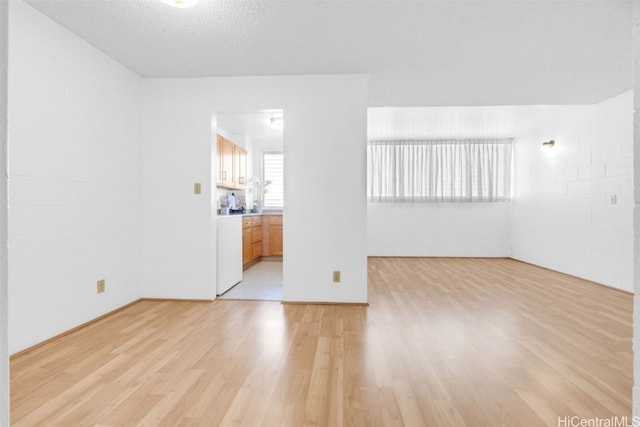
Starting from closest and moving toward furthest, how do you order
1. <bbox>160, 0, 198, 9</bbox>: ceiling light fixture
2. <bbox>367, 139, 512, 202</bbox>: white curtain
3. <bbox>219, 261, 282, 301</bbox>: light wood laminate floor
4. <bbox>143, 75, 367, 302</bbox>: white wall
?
<bbox>160, 0, 198, 9</bbox>: ceiling light fixture → <bbox>143, 75, 367, 302</bbox>: white wall → <bbox>219, 261, 282, 301</bbox>: light wood laminate floor → <bbox>367, 139, 512, 202</bbox>: white curtain

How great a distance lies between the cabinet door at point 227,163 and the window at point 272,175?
191cm

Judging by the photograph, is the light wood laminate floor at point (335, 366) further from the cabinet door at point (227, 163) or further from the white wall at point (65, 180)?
the cabinet door at point (227, 163)

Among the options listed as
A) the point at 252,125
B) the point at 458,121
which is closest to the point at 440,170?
the point at 458,121

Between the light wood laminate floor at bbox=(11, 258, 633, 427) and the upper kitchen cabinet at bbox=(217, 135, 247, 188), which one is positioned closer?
the light wood laminate floor at bbox=(11, 258, 633, 427)

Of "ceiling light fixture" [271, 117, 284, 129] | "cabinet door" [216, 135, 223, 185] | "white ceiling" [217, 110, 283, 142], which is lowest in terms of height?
"cabinet door" [216, 135, 223, 185]

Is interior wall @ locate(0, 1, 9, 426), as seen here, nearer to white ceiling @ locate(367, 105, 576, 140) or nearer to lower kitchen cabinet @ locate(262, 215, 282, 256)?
white ceiling @ locate(367, 105, 576, 140)

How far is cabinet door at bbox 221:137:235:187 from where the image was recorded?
4973 mm

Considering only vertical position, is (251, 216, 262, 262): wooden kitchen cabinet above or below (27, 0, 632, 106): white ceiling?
below

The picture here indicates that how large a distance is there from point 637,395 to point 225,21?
3.01 metres

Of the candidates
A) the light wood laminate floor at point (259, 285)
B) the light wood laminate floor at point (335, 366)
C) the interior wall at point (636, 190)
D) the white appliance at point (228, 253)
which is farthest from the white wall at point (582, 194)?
the white appliance at point (228, 253)

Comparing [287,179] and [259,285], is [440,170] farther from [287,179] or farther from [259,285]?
[259,285]

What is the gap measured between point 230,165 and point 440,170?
431 cm

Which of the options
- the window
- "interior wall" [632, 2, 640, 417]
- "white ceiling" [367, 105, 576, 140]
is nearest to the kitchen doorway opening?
the window

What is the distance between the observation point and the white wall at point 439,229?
6.61 metres
